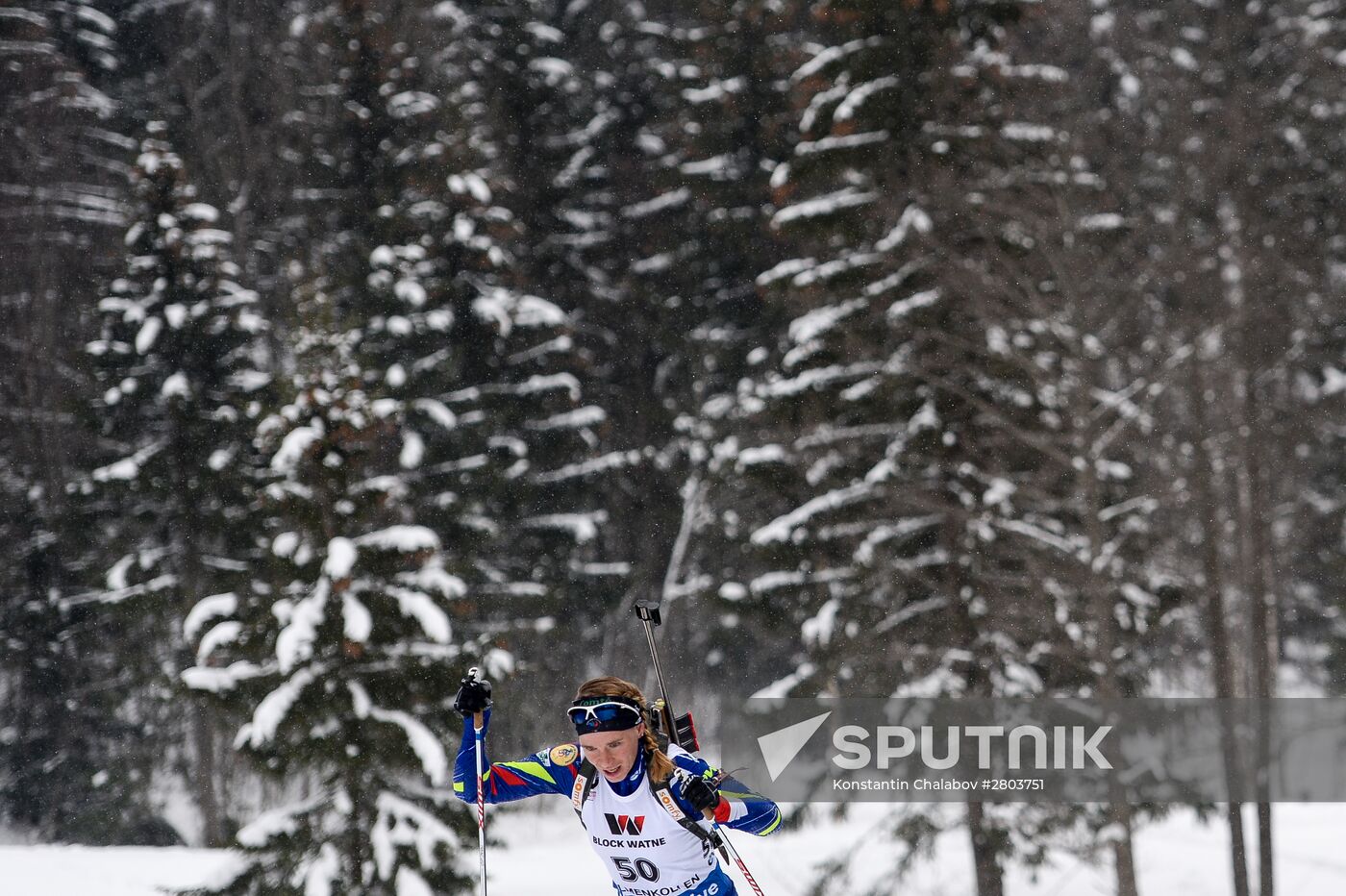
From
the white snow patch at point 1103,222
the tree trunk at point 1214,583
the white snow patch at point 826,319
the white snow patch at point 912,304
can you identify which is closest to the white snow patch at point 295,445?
the white snow patch at point 826,319

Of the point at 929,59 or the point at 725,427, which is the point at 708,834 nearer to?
the point at 929,59

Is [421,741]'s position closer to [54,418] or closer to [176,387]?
[176,387]

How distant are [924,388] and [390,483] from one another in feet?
18.1

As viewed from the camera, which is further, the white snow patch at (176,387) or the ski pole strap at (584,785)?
the white snow patch at (176,387)

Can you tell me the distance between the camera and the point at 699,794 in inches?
193

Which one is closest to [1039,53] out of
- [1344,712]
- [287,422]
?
[1344,712]

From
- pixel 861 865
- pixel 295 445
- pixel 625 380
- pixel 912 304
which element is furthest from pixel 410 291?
pixel 861 865

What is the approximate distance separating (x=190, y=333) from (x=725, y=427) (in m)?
8.71

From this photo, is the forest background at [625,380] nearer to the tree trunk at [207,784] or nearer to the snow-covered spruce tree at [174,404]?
the snow-covered spruce tree at [174,404]

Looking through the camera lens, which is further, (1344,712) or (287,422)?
(1344,712)

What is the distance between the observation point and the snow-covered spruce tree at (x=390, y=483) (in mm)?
11047

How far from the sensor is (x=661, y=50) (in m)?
25.2

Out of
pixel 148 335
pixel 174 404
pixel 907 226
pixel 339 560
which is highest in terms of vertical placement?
pixel 148 335

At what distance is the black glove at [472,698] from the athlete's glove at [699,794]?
3.24 feet
